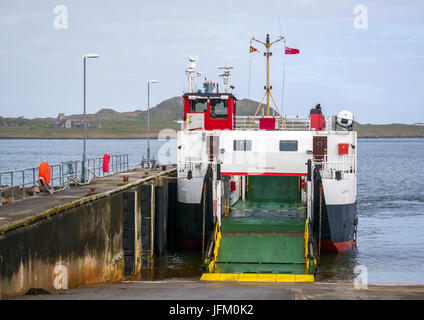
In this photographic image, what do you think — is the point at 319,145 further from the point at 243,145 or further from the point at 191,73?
the point at 191,73

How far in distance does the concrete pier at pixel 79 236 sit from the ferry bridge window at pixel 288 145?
584 cm

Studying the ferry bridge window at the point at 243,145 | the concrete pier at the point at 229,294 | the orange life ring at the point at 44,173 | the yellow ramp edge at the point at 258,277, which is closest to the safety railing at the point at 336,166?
the ferry bridge window at the point at 243,145

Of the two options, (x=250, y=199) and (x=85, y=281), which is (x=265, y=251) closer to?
(x=85, y=281)

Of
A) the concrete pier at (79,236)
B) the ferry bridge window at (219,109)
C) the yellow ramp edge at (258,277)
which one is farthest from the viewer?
the ferry bridge window at (219,109)

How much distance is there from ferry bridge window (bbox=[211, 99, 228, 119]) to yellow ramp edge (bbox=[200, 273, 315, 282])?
1179 cm

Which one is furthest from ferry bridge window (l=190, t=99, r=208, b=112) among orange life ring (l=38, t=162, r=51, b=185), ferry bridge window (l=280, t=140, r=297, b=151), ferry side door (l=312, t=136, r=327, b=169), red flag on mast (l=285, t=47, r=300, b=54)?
orange life ring (l=38, t=162, r=51, b=185)

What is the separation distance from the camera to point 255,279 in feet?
59.8

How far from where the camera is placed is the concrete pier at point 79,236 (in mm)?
12000

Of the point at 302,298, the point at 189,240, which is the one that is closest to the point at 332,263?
the point at 189,240

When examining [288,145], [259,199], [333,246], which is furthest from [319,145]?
[259,199]

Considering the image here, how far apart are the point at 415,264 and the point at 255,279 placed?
38.9 ft

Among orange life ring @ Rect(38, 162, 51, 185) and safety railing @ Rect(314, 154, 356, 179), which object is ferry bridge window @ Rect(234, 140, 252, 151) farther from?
orange life ring @ Rect(38, 162, 51, 185)

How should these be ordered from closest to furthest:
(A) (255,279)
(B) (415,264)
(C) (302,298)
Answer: (C) (302,298) < (A) (255,279) < (B) (415,264)

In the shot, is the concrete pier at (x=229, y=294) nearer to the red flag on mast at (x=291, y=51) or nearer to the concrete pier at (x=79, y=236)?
the concrete pier at (x=79, y=236)
